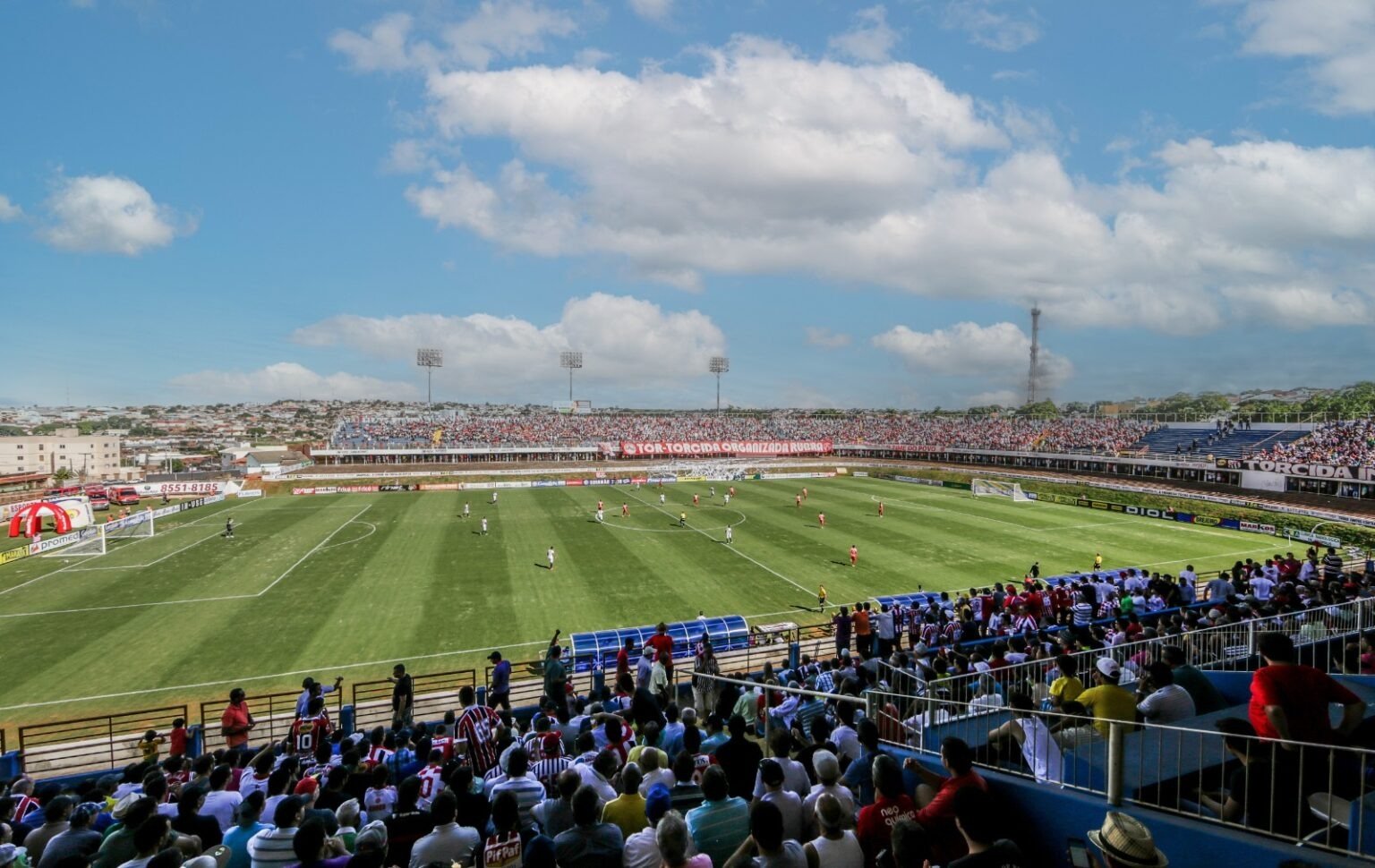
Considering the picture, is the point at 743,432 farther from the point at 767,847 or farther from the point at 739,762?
the point at 767,847

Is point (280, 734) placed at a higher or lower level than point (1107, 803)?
lower

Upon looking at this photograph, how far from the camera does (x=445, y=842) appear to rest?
490 cm

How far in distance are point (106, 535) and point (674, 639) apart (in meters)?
38.1

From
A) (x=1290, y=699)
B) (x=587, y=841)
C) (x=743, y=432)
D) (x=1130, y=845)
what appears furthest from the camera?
(x=743, y=432)

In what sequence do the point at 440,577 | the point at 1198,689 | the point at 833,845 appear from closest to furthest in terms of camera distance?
the point at 833,845
the point at 1198,689
the point at 440,577

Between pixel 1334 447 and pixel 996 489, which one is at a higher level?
pixel 1334 447

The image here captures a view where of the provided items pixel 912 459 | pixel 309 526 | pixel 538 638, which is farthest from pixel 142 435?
pixel 538 638

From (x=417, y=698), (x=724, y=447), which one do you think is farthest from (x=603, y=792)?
(x=724, y=447)

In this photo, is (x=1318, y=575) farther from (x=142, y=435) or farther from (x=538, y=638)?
(x=142, y=435)

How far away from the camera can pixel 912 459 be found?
8569 cm

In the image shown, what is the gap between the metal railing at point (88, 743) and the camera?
12.7m

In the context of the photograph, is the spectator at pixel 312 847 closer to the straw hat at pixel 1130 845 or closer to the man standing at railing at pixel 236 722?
the straw hat at pixel 1130 845

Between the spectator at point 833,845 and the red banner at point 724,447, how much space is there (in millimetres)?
83469

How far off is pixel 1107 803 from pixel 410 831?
519 centimetres
